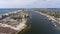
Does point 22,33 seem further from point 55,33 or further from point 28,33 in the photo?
point 55,33

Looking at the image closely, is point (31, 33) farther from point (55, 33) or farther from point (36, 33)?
point (55, 33)

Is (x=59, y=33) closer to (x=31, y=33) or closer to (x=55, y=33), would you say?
(x=55, y=33)

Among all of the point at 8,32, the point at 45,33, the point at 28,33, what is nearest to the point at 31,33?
the point at 28,33

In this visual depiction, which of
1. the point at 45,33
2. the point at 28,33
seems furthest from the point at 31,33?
the point at 45,33

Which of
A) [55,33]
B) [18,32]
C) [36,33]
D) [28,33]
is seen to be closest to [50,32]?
[55,33]

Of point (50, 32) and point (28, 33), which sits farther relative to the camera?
point (50, 32)

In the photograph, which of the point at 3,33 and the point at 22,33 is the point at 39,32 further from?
the point at 3,33

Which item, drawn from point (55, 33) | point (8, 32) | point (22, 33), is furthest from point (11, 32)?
point (55, 33)
